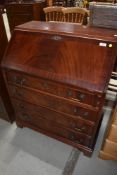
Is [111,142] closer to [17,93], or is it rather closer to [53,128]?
[53,128]

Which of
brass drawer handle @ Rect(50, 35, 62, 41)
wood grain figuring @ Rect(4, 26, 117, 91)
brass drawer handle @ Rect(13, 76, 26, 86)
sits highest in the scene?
brass drawer handle @ Rect(50, 35, 62, 41)

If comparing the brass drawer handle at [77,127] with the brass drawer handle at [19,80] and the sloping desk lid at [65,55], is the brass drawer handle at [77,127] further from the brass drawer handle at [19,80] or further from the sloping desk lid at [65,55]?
the brass drawer handle at [19,80]

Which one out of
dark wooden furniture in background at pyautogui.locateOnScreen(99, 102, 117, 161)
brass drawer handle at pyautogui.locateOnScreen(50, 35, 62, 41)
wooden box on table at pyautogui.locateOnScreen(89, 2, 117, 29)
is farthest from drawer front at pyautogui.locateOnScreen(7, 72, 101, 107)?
wooden box on table at pyautogui.locateOnScreen(89, 2, 117, 29)

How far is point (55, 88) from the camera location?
1.10 m

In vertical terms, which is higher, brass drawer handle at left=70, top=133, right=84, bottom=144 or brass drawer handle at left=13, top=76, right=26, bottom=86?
brass drawer handle at left=13, top=76, right=26, bottom=86

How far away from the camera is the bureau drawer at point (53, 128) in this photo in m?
1.35

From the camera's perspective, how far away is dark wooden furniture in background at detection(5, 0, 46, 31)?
3076mm

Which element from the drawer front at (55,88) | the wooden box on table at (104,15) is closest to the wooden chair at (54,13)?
the wooden box on table at (104,15)

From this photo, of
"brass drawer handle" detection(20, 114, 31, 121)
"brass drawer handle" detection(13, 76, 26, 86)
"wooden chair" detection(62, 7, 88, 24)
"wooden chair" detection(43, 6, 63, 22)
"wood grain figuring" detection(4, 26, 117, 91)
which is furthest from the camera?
"wooden chair" detection(43, 6, 63, 22)

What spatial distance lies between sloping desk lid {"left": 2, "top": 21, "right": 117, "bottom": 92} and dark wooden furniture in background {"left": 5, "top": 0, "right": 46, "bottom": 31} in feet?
7.20

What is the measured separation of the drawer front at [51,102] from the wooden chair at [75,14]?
1.58 m

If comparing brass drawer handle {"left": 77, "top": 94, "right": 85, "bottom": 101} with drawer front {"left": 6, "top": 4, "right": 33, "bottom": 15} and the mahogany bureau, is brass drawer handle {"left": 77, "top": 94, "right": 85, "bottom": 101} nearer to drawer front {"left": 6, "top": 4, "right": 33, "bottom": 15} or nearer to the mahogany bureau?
the mahogany bureau

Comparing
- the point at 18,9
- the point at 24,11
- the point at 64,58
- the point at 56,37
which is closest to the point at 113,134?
the point at 64,58

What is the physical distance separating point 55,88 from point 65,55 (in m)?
0.25
